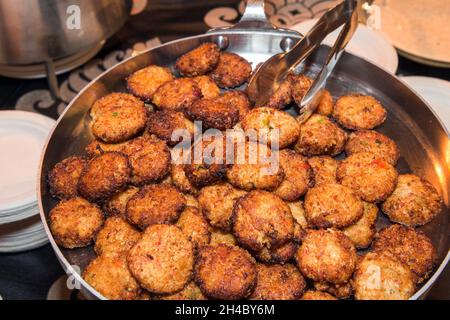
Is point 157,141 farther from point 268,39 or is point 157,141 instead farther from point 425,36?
point 425,36

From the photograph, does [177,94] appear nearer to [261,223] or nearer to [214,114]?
[214,114]

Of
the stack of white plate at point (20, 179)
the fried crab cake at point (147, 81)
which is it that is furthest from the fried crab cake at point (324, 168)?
the stack of white plate at point (20, 179)

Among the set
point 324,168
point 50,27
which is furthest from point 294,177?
point 50,27

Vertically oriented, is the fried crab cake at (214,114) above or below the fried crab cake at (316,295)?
above

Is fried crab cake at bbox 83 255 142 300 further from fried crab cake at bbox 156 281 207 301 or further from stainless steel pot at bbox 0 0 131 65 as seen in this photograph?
stainless steel pot at bbox 0 0 131 65

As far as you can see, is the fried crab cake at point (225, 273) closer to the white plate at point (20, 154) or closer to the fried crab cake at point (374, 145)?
the fried crab cake at point (374, 145)

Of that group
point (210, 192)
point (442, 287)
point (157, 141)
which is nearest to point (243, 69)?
point (157, 141)
